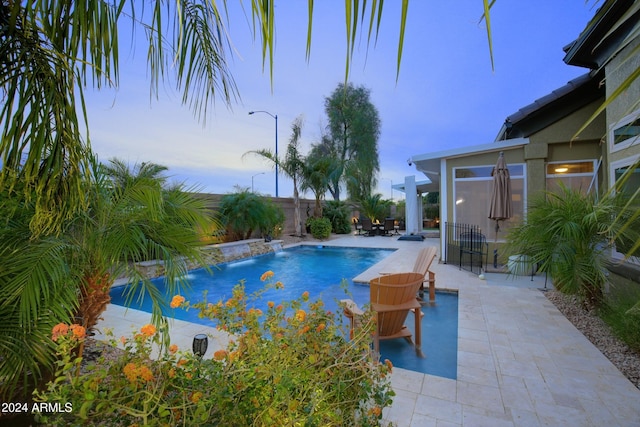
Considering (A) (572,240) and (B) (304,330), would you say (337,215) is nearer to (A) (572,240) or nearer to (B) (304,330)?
(A) (572,240)

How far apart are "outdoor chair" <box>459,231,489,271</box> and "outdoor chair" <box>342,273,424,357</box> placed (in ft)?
16.1

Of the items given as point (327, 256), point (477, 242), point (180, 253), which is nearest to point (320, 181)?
point (327, 256)

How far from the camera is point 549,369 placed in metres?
3.38

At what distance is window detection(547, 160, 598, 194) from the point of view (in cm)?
824

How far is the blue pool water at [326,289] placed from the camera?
167 inches

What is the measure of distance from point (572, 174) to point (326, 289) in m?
7.48

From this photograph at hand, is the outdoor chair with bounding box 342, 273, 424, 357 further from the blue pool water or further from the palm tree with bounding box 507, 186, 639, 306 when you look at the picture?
the palm tree with bounding box 507, 186, 639, 306

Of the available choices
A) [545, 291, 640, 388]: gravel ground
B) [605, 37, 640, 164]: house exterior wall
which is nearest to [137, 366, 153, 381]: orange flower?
[545, 291, 640, 388]: gravel ground

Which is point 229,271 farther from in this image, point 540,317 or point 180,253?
point 540,317

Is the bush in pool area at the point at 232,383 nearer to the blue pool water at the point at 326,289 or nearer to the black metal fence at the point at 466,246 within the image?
the blue pool water at the point at 326,289

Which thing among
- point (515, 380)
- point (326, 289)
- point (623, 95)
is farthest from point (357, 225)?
point (515, 380)

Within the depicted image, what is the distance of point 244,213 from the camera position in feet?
43.0

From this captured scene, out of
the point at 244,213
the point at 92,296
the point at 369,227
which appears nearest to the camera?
the point at 92,296

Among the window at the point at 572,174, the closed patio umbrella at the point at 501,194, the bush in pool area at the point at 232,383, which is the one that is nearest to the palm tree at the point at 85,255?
the bush in pool area at the point at 232,383
